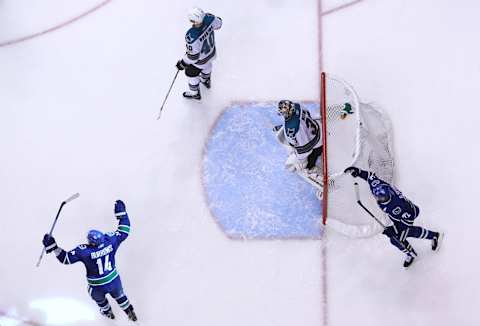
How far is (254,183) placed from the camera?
198 inches

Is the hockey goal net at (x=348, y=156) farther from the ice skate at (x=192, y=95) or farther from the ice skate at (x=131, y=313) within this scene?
the ice skate at (x=131, y=313)

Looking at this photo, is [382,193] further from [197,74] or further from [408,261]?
[197,74]

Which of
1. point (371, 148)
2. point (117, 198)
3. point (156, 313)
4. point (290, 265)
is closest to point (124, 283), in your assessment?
point (156, 313)

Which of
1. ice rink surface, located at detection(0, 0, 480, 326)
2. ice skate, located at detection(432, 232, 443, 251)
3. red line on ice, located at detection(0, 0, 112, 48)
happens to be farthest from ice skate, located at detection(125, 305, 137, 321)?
red line on ice, located at detection(0, 0, 112, 48)

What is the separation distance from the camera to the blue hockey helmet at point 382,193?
4.17 m

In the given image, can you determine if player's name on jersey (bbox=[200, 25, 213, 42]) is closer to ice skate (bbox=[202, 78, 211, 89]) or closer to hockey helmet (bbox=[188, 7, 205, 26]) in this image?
hockey helmet (bbox=[188, 7, 205, 26])

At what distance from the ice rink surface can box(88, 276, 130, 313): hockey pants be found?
0.24m

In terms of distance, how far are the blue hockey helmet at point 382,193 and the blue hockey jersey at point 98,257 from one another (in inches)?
63.2

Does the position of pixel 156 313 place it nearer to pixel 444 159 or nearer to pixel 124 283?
pixel 124 283

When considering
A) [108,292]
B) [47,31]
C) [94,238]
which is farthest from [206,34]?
[108,292]

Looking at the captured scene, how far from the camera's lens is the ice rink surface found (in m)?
4.71

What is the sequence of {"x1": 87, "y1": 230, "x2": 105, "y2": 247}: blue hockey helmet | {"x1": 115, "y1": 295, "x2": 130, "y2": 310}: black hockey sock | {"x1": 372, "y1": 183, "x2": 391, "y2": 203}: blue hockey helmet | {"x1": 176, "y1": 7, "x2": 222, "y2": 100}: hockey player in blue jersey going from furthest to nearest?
1. {"x1": 176, "y1": 7, "x2": 222, "y2": 100}: hockey player in blue jersey
2. {"x1": 115, "y1": 295, "x2": 130, "y2": 310}: black hockey sock
3. {"x1": 87, "y1": 230, "x2": 105, "y2": 247}: blue hockey helmet
4. {"x1": 372, "y1": 183, "x2": 391, "y2": 203}: blue hockey helmet

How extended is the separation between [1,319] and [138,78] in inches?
80.4

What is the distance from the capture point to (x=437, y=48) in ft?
17.4
